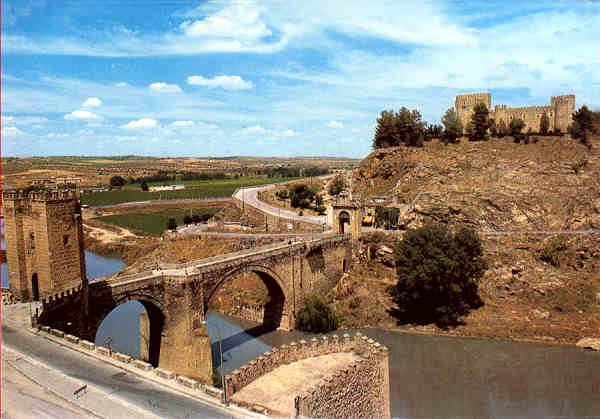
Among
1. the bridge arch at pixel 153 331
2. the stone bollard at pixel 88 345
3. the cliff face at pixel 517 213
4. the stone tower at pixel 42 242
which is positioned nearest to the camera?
the stone bollard at pixel 88 345

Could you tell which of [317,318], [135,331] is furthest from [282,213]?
[135,331]

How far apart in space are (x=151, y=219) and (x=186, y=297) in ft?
148

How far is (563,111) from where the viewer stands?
4259 cm

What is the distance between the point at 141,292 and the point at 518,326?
19789 millimetres

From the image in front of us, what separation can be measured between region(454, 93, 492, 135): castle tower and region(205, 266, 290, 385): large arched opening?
96.6 feet

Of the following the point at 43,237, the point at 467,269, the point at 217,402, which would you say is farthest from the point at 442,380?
the point at 43,237

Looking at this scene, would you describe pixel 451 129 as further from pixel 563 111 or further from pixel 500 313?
pixel 500 313

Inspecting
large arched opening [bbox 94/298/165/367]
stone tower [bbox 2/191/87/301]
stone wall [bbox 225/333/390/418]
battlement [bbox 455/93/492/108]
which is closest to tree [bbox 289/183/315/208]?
battlement [bbox 455/93/492/108]

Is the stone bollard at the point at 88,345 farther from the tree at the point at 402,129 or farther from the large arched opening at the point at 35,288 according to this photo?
the tree at the point at 402,129

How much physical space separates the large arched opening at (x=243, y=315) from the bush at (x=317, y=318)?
87 centimetres

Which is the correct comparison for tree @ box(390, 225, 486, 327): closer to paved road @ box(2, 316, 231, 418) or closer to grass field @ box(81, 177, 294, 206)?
paved road @ box(2, 316, 231, 418)

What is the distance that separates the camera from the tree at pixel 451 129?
43.4 m

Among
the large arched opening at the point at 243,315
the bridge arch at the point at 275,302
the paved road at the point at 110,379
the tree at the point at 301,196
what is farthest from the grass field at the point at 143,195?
the paved road at the point at 110,379

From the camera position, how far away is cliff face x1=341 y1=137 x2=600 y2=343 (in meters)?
24.9
